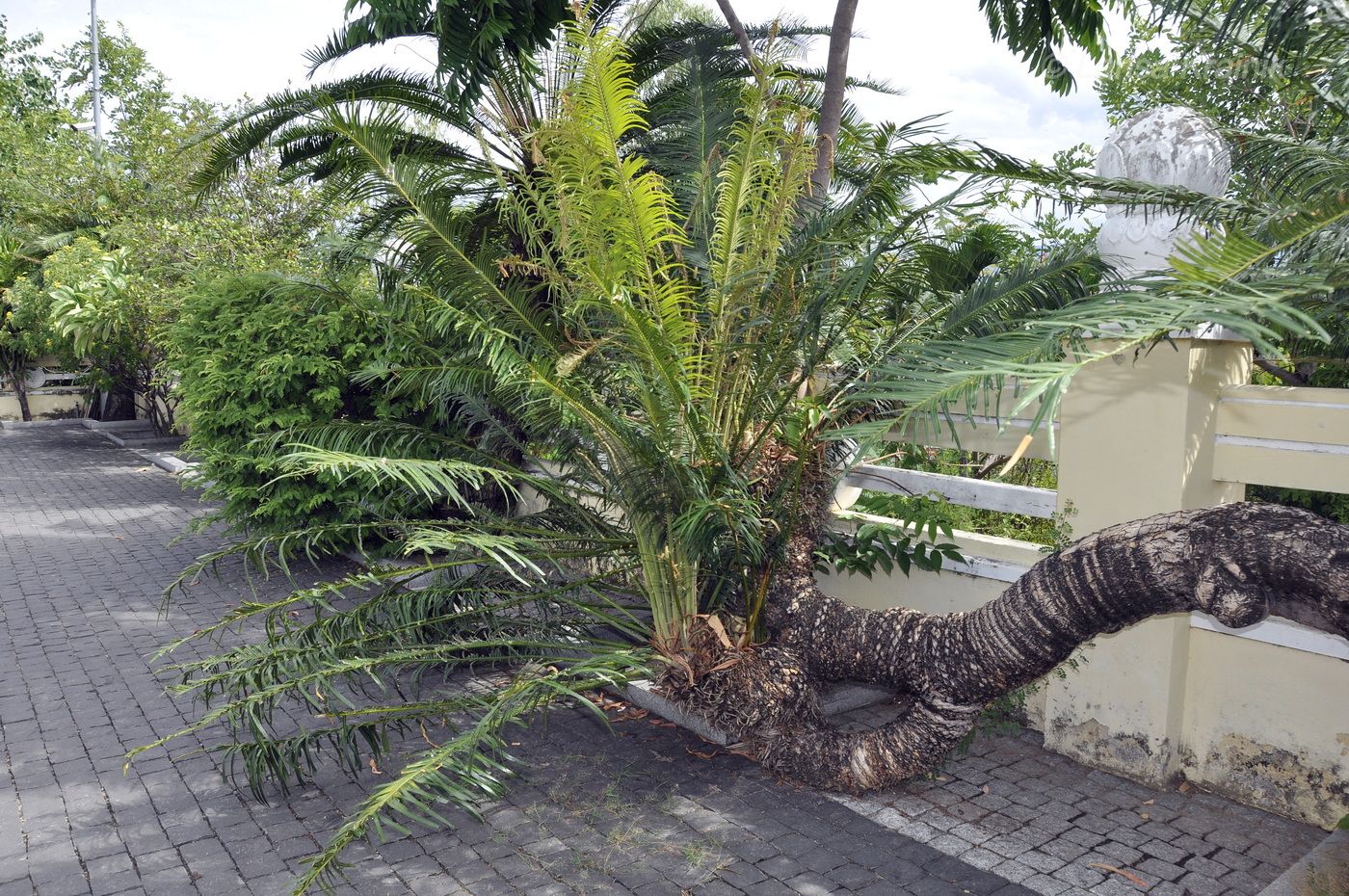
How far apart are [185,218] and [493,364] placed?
524 inches

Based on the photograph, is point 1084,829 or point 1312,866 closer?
point 1312,866

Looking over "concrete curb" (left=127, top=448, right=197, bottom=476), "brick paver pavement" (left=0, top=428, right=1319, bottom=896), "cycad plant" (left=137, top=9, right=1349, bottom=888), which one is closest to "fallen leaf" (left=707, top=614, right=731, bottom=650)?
"cycad plant" (left=137, top=9, right=1349, bottom=888)

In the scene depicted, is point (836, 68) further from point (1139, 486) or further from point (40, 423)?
point (40, 423)

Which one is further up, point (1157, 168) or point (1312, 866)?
point (1157, 168)

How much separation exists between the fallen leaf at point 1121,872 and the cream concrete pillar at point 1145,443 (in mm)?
A: 850

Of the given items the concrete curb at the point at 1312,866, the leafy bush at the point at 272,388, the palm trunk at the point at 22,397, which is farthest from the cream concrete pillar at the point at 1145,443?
the palm trunk at the point at 22,397

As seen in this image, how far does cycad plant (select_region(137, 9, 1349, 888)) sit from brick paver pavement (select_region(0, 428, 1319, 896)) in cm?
23

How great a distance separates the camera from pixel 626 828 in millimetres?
4410

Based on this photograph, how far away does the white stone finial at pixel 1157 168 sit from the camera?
468cm

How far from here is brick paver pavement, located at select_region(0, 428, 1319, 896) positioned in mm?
3998

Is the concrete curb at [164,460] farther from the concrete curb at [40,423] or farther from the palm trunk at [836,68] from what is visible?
the palm trunk at [836,68]

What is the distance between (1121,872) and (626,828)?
202 centimetres

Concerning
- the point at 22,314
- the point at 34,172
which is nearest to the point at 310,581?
the point at 22,314

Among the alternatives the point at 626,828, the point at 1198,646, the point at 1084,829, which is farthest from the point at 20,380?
the point at 1198,646
